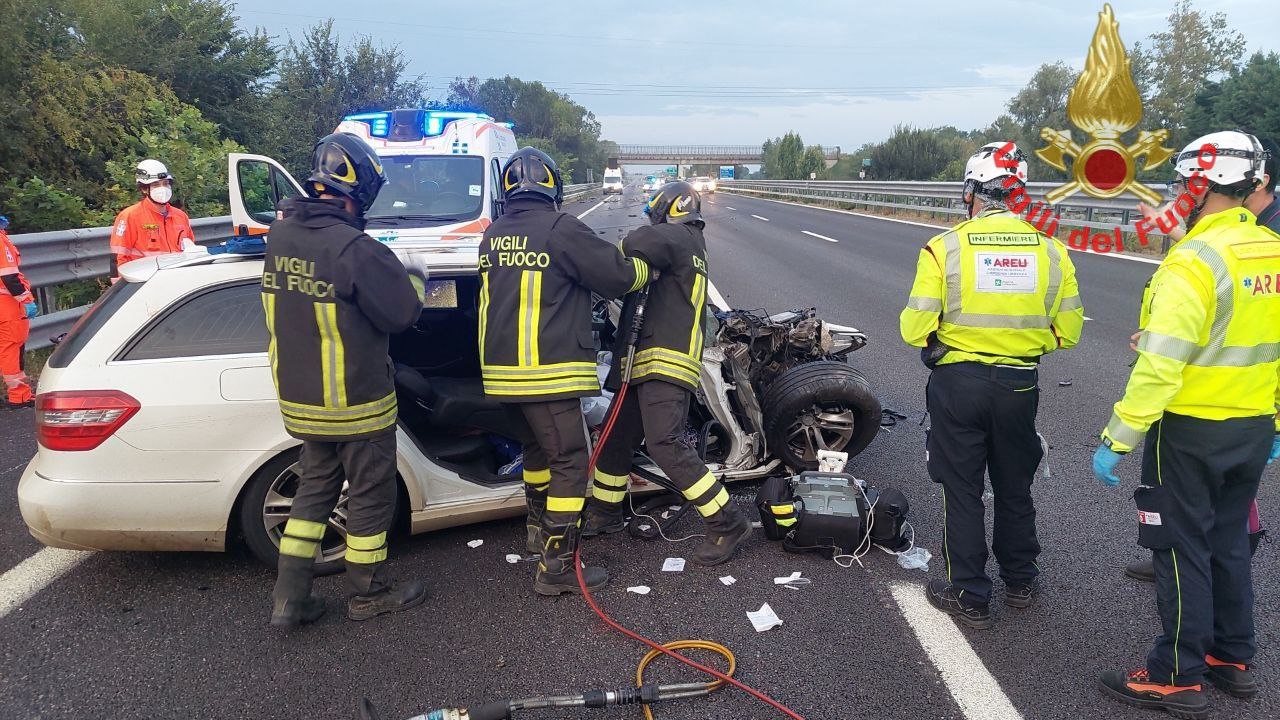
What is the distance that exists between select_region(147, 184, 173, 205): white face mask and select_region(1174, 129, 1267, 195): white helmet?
762 cm

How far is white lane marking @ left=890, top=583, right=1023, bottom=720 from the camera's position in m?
2.72

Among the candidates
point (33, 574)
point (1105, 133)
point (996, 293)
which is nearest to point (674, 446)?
point (996, 293)

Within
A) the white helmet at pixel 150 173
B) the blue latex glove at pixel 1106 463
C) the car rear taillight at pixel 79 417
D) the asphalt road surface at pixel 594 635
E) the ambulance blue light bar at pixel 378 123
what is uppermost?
the ambulance blue light bar at pixel 378 123

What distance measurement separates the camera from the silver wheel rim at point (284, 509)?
11.8 feet

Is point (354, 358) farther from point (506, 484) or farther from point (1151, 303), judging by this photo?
point (1151, 303)

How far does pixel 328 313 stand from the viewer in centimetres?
318

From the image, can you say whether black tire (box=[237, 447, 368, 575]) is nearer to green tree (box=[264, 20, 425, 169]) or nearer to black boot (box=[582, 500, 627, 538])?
black boot (box=[582, 500, 627, 538])

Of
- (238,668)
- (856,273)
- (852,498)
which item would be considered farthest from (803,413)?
(856,273)

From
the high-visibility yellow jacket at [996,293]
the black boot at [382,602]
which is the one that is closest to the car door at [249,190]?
the black boot at [382,602]

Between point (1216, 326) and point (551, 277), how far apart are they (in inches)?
96.5

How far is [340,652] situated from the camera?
10.3 ft

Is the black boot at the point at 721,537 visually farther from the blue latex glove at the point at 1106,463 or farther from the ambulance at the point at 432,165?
the ambulance at the point at 432,165

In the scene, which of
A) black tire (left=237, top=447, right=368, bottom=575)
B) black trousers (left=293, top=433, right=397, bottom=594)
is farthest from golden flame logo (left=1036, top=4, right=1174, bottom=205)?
black tire (left=237, top=447, right=368, bottom=575)

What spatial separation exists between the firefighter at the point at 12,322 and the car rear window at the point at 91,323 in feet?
10.9
